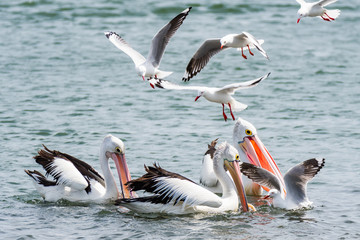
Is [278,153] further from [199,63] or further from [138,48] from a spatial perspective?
[138,48]

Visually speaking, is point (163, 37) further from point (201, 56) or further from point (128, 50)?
point (128, 50)

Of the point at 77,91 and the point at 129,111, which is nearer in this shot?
the point at 129,111

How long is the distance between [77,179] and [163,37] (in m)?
2.19

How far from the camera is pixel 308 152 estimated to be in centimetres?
981

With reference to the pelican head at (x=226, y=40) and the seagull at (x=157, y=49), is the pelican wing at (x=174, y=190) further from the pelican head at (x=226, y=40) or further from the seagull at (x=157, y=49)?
the seagull at (x=157, y=49)

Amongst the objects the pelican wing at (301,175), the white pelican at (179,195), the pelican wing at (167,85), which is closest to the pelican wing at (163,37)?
the pelican wing at (167,85)

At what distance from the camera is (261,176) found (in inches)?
306

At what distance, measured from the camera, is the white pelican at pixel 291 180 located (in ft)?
24.7

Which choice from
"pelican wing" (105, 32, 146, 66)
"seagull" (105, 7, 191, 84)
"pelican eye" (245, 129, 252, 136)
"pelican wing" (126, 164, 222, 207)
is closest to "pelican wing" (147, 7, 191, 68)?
"seagull" (105, 7, 191, 84)

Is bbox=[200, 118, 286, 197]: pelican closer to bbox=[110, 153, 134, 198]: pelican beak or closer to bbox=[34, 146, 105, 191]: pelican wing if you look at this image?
bbox=[110, 153, 134, 198]: pelican beak

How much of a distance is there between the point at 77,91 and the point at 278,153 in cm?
461

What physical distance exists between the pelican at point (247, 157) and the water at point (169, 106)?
0.62 metres

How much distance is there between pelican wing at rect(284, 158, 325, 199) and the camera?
7.52 meters

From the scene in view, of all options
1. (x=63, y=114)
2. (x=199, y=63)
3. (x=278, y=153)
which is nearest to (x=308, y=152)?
(x=278, y=153)
